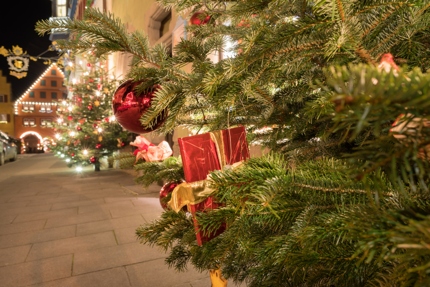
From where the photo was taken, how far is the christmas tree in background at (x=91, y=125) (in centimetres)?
814

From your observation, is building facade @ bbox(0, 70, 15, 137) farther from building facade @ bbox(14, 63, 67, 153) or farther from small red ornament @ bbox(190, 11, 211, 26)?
small red ornament @ bbox(190, 11, 211, 26)

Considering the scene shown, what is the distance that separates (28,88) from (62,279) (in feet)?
157

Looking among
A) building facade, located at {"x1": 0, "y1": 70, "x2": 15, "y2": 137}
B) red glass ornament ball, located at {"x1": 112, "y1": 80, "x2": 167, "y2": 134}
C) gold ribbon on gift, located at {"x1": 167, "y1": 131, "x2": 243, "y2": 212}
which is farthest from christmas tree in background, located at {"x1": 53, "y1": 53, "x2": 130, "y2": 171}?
building facade, located at {"x1": 0, "y1": 70, "x2": 15, "y2": 137}

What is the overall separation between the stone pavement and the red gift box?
1472mm

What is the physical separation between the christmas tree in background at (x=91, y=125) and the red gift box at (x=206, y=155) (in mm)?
7335

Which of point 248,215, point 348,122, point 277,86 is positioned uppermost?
point 277,86

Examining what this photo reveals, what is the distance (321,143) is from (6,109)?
48.1 metres

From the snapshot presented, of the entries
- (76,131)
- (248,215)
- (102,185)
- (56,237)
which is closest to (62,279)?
(56,237)

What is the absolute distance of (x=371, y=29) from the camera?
2.72 ft

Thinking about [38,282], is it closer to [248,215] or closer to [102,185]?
[248,215]

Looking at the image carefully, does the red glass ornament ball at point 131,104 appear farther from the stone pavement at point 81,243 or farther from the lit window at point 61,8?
the lit window at point 61,8

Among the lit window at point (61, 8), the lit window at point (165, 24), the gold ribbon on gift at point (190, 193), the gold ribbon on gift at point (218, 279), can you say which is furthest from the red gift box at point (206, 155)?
the lit window at point (61, 8)

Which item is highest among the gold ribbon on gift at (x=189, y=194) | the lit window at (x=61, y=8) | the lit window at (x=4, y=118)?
the lit window at (x=61, y=8)

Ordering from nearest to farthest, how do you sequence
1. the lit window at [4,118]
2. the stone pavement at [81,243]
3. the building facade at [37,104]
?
1. the stone pavement at [81,243]
2. the lit window at [4,118]
3. the building facade at [37,104]
